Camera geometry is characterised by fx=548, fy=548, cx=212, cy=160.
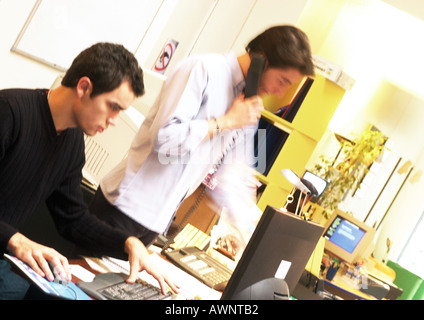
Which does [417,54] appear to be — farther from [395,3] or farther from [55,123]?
[55,123]

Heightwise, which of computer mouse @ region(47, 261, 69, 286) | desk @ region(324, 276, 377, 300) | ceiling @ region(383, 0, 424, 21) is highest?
ceiling @ region(383, 0, 424, 21)

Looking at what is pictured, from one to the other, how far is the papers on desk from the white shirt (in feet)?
0.53

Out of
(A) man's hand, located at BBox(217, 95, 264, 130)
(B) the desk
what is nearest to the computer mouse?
(A) man's hand, located at BBox(217, 95, 264, 130)

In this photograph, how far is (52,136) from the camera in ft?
4.87

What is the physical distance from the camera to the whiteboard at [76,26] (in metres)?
2.75

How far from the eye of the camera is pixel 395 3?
4.32m

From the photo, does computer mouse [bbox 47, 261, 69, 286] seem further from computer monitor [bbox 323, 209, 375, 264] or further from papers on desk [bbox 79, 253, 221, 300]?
computer monitor [bbox 323, 209, 375, 264]

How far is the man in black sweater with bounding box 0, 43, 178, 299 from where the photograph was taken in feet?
4.33

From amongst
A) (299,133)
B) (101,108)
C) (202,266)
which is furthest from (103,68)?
(299,133)

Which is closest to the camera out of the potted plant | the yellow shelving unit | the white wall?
the white wall

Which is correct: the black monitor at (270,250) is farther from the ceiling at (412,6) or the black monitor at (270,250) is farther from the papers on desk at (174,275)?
the ceiling at (412,6)

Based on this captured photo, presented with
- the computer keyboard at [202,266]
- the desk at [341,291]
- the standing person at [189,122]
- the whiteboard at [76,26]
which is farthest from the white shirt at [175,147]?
the desk at [341,291]

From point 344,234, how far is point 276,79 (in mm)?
3037
